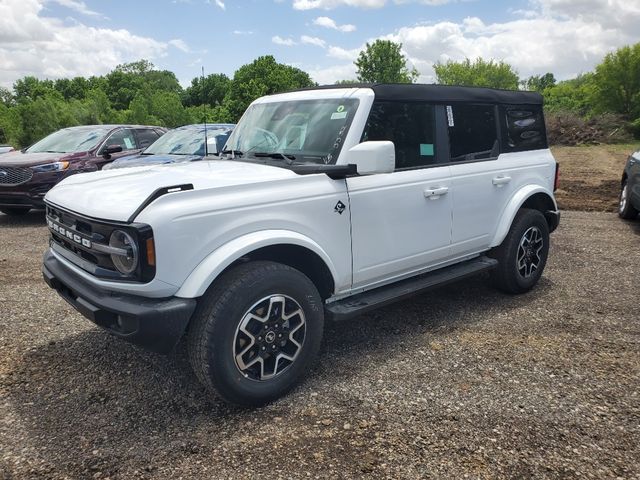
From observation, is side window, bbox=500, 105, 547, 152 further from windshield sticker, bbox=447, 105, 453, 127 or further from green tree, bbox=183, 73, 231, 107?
green tree, bbox=183, 73, 231, 107

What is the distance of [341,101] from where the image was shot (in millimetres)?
3766

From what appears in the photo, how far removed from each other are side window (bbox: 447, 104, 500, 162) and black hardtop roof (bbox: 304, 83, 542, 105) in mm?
82

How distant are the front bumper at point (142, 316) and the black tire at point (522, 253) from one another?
3.21 meters

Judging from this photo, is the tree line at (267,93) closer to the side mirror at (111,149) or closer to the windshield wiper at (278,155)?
the side mirror at (111,149)

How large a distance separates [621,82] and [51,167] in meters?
44.3

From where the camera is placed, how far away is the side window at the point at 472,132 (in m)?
4.29

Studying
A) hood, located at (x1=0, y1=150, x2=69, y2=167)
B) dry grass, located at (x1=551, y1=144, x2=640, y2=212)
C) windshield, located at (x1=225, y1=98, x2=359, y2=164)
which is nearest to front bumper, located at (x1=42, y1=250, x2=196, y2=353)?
windshield, located at (x1=225, y1=98, x2=359, y2=164)

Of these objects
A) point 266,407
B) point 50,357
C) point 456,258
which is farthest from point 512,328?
point 50,357

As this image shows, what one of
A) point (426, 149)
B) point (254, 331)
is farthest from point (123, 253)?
point (426, 149)

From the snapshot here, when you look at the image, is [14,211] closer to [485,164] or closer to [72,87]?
[485,164]

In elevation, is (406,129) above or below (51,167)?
above

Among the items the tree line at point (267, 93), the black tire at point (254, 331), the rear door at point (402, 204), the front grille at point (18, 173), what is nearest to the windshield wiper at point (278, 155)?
the rear door at point (402, 204)

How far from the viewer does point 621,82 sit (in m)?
40.3

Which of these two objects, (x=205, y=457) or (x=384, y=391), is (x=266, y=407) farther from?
(x=384, y=391)
